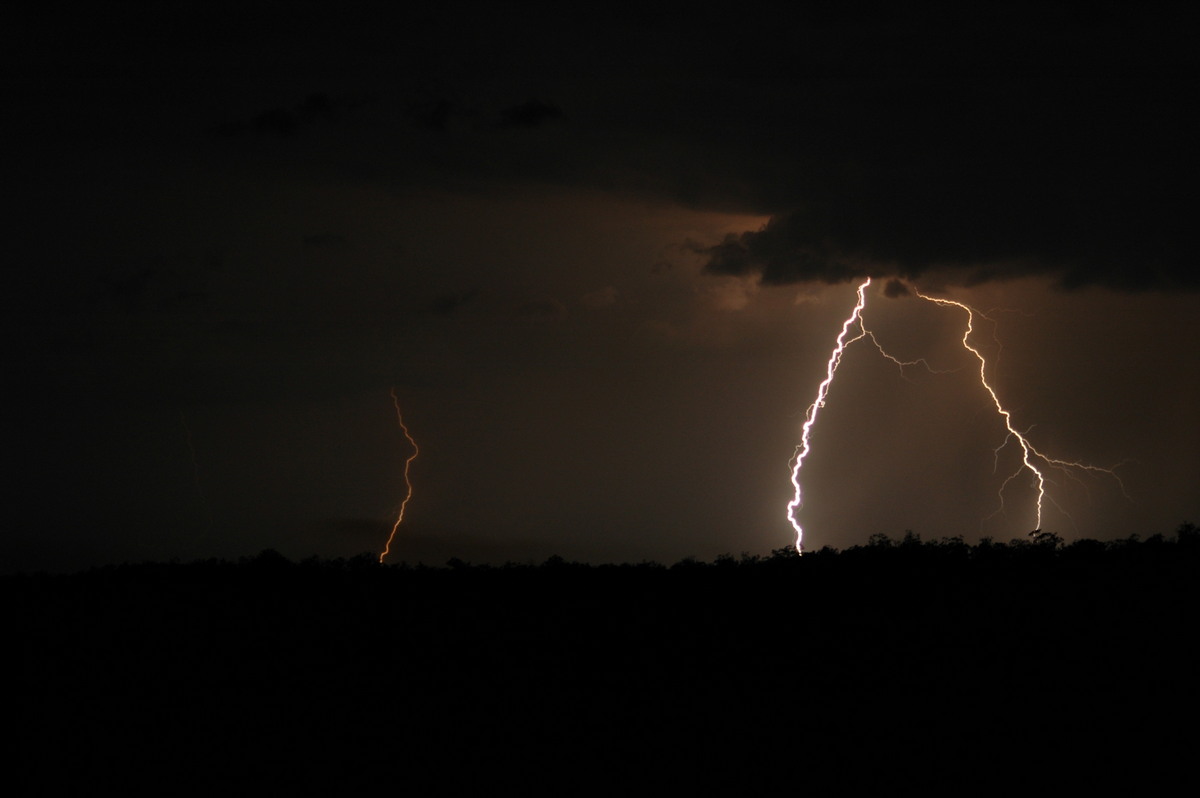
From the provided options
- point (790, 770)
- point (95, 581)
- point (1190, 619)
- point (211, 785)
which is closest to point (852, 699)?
point (790, 770)

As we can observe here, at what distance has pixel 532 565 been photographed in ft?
91.5

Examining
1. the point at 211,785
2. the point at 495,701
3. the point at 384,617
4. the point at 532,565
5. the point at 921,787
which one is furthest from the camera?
the point at 532,565

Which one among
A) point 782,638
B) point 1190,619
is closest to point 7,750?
point 782,638

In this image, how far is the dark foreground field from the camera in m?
18.5

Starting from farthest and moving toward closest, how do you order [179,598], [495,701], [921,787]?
1. [179,598]
2. [495,701]
3. [921,787]

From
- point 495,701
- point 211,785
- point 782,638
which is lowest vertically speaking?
point 211,785

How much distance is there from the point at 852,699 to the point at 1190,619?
5274 mm

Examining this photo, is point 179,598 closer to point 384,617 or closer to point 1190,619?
point 384,617

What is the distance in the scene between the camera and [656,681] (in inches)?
821

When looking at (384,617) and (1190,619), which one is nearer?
(1190,619)

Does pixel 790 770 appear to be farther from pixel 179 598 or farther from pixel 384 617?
pixel 179 598

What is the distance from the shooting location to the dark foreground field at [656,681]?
1847 centimetres

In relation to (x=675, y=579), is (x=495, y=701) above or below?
below

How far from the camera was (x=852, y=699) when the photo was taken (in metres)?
19.6
